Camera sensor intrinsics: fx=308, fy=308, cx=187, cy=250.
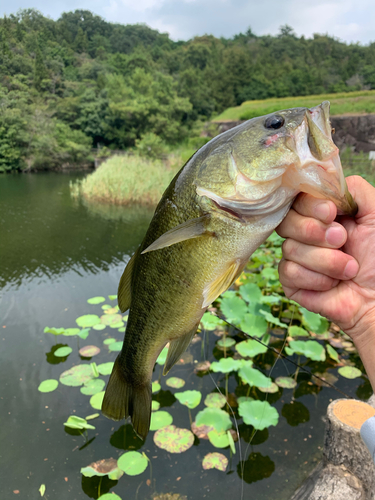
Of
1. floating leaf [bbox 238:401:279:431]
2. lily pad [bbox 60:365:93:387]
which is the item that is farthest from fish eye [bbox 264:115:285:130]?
lily pad [bbox 60:365:93:387]

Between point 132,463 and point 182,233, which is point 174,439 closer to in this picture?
point 132,463

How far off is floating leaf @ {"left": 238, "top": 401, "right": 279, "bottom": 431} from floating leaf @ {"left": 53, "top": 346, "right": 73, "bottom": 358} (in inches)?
84.6

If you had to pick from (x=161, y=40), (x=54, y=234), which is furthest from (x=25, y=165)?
(x=161, y=40)

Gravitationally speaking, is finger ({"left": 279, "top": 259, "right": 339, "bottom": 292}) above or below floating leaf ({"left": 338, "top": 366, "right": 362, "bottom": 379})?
above

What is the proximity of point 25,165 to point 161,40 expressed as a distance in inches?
2644

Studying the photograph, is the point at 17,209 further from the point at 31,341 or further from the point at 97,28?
the point at 97,28

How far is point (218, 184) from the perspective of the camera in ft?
3.29

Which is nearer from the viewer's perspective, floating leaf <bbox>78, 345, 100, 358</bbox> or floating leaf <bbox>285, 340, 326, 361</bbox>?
floating leaf <bbox>285, 340, 326, 361</bbox>

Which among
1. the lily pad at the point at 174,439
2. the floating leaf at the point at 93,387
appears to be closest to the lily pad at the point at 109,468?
the lily pad at the point at 174,439

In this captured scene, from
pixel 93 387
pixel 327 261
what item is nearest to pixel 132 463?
pixel 93 387

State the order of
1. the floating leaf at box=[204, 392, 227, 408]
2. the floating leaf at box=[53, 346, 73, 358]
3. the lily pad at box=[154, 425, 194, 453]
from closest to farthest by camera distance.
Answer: the lily pad at box=[154, 425, 194, 453] → the floating leaf at box=[204, 392, 227, 408] → the floating leaf at box=[53, 346, 73, 358]

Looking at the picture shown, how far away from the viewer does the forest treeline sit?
1945 centimetres

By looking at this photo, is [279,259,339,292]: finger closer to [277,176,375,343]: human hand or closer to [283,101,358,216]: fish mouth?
[277,176,375,343]: human hand

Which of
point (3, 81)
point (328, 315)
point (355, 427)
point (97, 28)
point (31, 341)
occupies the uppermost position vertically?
point (97, 28)
